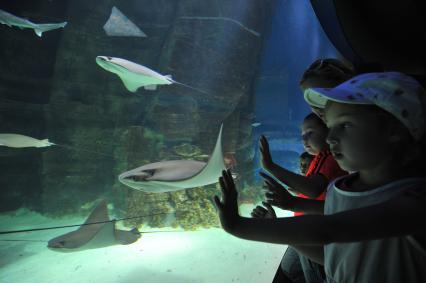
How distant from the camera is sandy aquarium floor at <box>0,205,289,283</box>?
324 cm

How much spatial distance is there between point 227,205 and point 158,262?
3492mm

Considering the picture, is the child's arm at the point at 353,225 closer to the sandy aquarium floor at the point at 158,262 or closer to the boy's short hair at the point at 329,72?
the boy's short hair at the point at 329,72

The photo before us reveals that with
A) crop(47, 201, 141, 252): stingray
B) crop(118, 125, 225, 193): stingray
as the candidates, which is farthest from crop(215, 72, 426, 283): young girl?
crop(47, 201, 141, 252): stingray

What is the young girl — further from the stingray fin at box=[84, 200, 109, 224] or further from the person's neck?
the stingray fin at box=[84, 200, 109, 224]

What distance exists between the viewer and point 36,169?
859 cm

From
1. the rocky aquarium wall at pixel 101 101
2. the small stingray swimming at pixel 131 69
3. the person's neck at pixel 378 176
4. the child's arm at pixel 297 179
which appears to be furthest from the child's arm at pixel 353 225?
the rocky aquarium wall at pixel 101 101

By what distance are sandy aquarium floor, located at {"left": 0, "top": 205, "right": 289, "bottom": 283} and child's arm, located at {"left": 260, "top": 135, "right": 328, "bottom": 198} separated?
1936 mm

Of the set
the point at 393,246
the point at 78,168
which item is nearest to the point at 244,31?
the point at 78,168

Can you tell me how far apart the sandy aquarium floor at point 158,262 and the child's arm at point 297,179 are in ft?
6.35

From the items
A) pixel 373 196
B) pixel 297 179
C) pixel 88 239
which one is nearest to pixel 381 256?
pixel 373 196

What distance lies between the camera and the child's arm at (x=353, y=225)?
62cm

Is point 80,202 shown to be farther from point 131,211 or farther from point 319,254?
point 319,254

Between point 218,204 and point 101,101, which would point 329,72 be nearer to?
point 218,204

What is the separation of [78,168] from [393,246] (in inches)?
354
